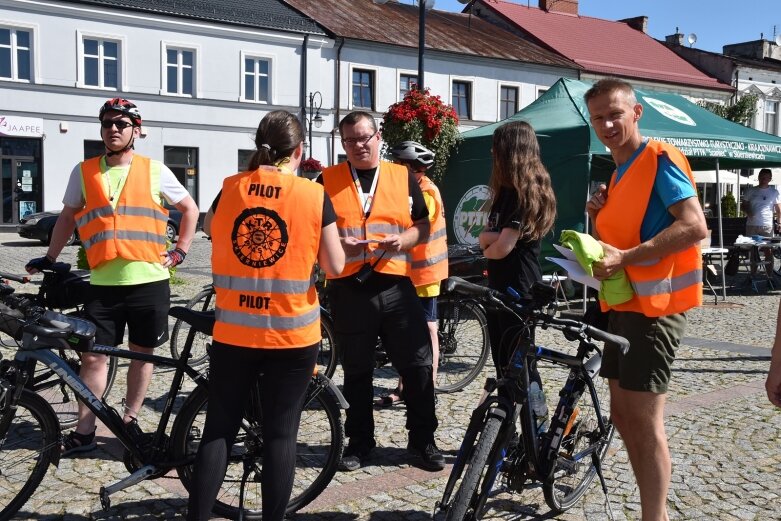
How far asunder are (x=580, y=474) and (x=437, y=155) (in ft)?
26.9

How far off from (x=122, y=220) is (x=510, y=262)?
216cm

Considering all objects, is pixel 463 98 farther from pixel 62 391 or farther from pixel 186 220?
pixel 62 391

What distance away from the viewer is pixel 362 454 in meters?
4.43

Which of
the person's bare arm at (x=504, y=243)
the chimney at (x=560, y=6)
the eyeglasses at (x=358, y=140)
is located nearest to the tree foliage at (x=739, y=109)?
the chimney at (x=560, y=6)

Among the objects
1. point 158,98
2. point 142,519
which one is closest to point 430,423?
point 142,519

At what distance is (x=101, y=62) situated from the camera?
2731cm

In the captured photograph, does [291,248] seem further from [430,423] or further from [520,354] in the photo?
[430,423]

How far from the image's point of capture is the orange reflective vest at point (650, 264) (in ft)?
9.79

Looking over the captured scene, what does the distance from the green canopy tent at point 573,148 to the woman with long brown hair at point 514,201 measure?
5.55 metres

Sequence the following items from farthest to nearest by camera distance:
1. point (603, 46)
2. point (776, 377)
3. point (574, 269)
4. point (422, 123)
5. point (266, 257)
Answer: point (603, 46) < point (422, 123) < point (574, 269) < point (266, 257) < point (776, 377)

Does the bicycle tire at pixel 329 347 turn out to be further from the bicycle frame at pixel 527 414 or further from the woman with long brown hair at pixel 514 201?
the bicycle frame at pixel 527 414

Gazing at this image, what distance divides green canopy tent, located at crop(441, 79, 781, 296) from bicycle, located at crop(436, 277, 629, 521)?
6382mm

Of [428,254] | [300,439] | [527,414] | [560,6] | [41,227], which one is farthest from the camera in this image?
[560,6]

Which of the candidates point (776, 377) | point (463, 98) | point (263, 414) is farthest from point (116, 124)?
point (463, 98)
